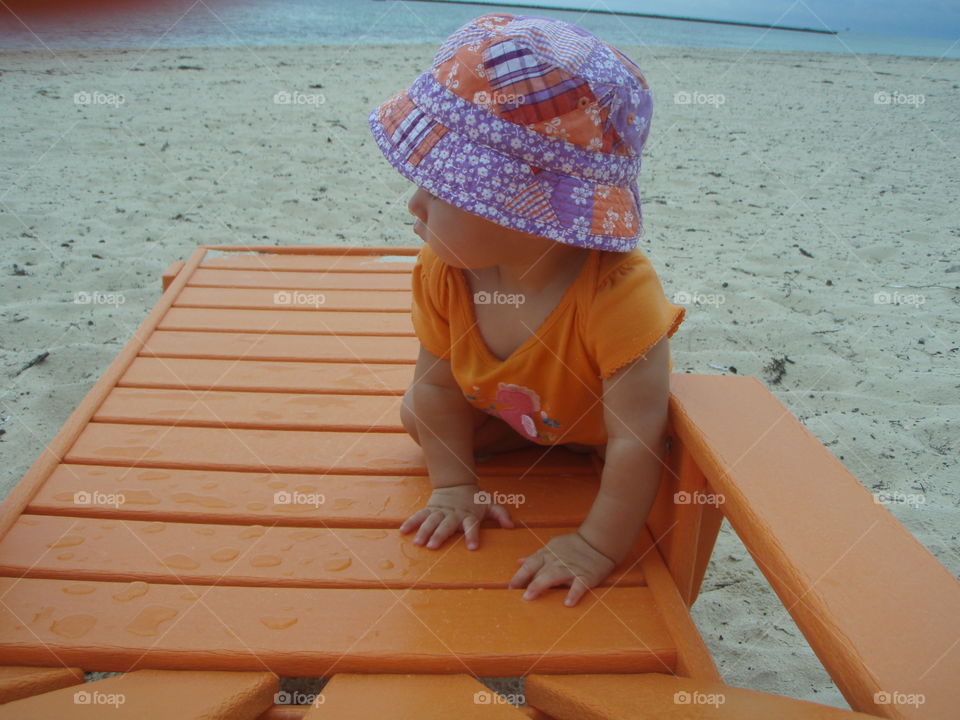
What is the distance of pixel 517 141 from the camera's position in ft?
4.51

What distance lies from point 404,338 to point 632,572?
4.14 feet

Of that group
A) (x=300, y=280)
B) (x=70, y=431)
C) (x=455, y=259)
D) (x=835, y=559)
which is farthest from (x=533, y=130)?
(x=300, y=280)

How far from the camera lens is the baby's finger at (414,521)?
1.81 m

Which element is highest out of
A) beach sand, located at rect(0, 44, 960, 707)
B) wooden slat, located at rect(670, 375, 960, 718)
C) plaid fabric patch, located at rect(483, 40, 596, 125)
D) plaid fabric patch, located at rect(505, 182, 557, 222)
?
plaid fabric patch, located at rect(483, 40, 596, 125)

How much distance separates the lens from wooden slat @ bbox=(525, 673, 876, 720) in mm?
1071

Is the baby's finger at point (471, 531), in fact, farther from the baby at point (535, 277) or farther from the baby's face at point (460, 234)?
the baby's face at point (460, 234)

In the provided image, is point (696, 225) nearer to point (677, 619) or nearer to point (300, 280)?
point (300, 280)

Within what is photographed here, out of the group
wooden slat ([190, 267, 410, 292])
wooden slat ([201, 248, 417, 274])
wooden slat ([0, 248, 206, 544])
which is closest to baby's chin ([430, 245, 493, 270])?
wooden slat ([0, 248, 206, 544])

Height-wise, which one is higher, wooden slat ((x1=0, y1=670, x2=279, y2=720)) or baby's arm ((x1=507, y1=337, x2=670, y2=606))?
baby's arm ((x1=507, y1=337, x2=670, y2=606))

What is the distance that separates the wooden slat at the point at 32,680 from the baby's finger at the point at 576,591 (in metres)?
0.94

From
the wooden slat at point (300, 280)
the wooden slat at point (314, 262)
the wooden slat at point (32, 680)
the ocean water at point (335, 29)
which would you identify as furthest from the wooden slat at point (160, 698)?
the ocean water at point (335, 29)

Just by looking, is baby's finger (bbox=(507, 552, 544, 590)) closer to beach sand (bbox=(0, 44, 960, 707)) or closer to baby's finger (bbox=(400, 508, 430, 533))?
baby's finger (bbox=(400, 508, 430, 533))

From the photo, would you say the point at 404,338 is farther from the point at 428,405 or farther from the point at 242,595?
the point at 242,595

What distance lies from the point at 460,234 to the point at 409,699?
0.84m
